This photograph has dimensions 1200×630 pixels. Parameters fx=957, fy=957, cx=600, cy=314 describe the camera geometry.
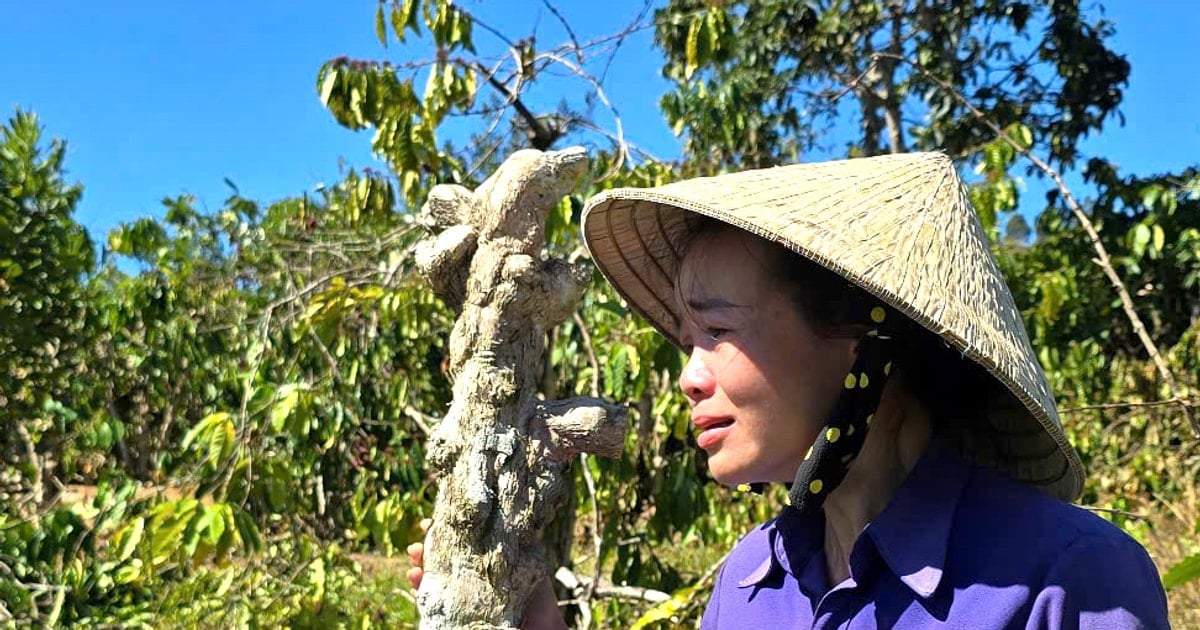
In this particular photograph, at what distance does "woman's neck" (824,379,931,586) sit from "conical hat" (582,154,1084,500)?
11cm

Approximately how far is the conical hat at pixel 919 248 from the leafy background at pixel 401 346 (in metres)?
0.49

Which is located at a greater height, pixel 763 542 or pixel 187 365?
pixel 187 365

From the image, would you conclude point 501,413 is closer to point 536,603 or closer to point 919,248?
point 536,603

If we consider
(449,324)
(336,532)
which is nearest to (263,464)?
(449,324)

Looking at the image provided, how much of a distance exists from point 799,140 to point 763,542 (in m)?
6.09

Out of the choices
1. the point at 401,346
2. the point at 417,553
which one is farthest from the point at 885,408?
the point at 401,346

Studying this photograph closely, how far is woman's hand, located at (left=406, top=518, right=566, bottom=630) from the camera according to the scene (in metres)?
1.21

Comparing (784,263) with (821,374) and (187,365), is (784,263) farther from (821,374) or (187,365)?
(187,365)

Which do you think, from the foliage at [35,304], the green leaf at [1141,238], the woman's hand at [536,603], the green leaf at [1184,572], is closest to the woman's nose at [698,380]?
the woman's hand at [536,603]

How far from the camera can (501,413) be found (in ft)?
3.85

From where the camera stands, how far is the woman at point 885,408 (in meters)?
0.94

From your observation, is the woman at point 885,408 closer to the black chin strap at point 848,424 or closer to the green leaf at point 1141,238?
the black chin strap at point 848,424

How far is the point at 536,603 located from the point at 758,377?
1.41ft

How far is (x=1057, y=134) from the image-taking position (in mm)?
→ 6547
